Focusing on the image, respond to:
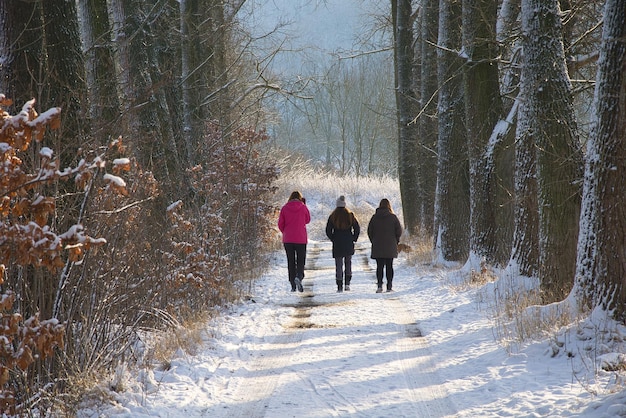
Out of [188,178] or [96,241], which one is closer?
[96,241]

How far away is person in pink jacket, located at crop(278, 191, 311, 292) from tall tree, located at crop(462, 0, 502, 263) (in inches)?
136

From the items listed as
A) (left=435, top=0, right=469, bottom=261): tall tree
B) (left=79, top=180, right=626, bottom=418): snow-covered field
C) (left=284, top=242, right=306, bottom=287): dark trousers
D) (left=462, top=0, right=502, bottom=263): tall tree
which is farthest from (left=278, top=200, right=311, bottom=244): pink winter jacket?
(left=435, top=0, right=469, bottom=261): tall tree

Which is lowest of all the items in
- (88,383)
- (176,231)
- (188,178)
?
(88,383)

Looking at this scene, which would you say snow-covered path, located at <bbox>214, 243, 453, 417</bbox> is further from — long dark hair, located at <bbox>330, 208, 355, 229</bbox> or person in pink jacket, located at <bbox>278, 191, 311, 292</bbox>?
long dark hair, located at <bbox>330, 208, 355, 229</bbox>

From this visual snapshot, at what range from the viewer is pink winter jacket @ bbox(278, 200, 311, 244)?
42.7ft

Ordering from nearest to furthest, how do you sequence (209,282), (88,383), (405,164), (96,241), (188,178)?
(96,241) < (88,383) < (209,282) < (188,178) < (405,164)

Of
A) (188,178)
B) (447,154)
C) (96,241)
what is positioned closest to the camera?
(96,241)

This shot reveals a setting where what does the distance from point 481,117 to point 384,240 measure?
3.09 metres

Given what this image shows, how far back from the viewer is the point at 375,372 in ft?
22.2

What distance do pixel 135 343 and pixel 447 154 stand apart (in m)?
10.2

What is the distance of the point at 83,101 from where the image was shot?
6109 millimetres

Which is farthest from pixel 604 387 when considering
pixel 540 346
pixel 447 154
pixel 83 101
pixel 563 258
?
pixel 447 154

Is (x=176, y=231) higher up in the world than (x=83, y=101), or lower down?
lower down

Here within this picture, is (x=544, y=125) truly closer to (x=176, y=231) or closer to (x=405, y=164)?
(x=176, y=231)
